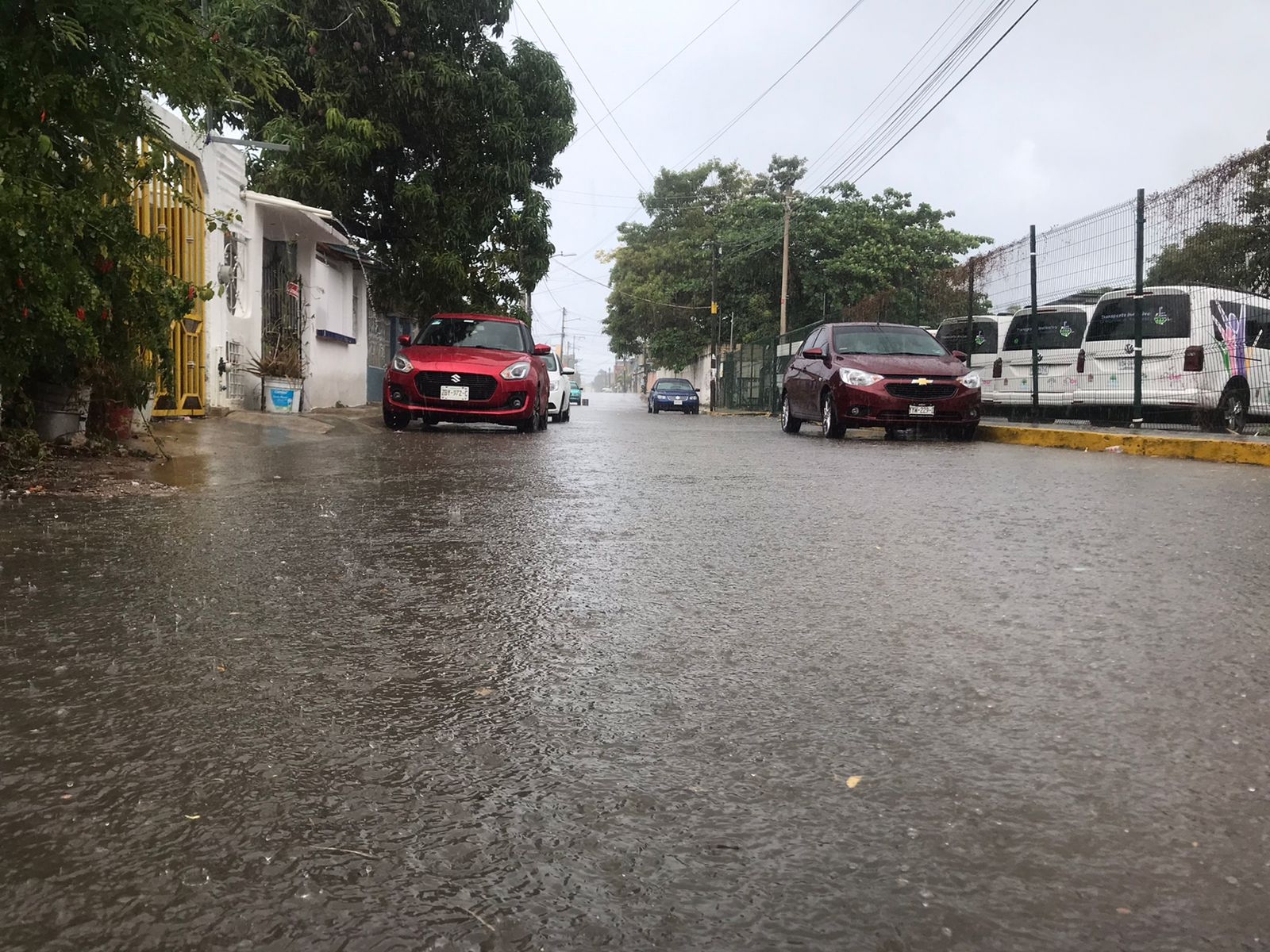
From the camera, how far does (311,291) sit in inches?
790

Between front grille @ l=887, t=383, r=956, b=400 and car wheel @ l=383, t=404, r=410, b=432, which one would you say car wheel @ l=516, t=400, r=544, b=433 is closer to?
car wheel @ l=383, t=404, r=410, b=432

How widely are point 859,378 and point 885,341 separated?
132 centimetres

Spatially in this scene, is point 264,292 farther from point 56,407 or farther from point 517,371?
point 56,407

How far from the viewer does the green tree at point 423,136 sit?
21094 mm

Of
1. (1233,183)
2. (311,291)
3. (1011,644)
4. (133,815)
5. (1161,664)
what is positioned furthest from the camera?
(311,291)

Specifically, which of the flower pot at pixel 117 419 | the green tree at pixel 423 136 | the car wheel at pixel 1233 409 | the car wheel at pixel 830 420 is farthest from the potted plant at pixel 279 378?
the car wheel at pixel 1233 409

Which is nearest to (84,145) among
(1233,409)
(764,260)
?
(1233,409)

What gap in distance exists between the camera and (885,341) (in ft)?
49.9

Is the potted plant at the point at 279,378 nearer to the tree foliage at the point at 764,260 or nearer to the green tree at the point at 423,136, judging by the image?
the green tree at the point at 423,136

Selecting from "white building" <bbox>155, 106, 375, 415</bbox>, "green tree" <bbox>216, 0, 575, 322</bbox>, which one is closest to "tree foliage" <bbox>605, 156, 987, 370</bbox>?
"green tree" <bbox>216, 0, 575, 322</bbox>

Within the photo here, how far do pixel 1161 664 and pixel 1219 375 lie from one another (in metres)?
12.1

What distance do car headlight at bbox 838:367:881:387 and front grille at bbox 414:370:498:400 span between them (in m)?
4.56

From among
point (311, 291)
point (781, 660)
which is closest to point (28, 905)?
point (781, 660)

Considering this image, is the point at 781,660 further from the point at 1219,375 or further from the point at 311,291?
the point at 311,291
